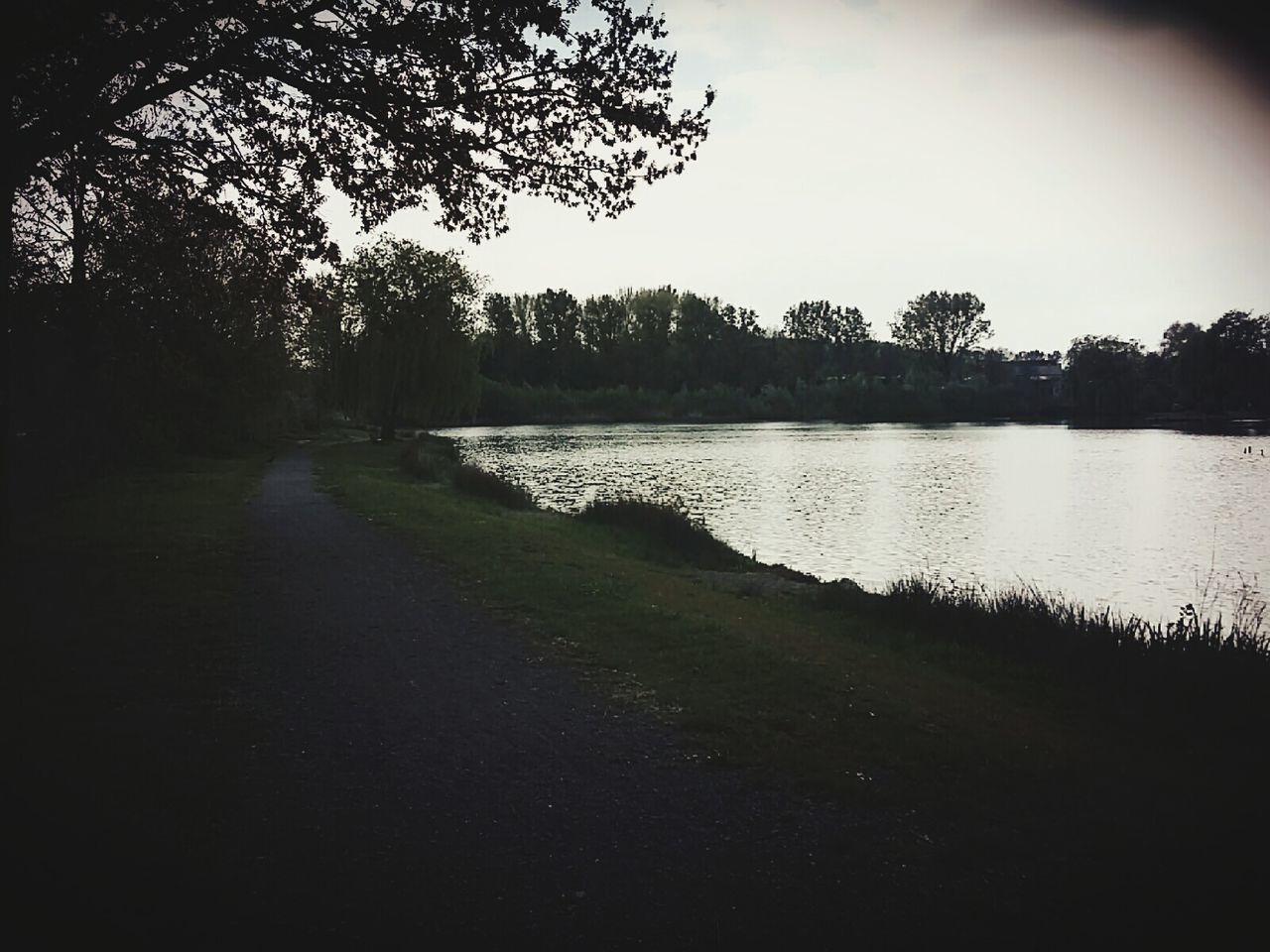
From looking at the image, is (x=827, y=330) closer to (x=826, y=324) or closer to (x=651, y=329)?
(x=826, y=324)

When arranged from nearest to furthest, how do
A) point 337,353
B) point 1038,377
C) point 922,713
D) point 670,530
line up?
point 922,713 → point 670,530 → point 337,353 → point 1038,377

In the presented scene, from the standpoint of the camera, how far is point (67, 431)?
71.3 ft

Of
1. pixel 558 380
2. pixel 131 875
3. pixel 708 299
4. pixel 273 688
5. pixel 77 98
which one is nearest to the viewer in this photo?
pixel 131 875

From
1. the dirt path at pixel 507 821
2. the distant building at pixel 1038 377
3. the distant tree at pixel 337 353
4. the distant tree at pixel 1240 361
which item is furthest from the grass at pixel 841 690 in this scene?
the distant building at pixel 1038 377

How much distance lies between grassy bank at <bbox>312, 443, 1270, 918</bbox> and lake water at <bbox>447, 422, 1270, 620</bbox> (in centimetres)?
656

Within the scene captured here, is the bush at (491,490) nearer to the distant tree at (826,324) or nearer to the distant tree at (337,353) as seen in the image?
the distant tree at (337,353)

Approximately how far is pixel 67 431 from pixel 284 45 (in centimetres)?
1662

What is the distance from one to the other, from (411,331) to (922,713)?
145 feet

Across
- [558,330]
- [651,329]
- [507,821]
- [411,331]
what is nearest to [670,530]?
[507,821]

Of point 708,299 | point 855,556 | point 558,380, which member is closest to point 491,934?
point 855,556

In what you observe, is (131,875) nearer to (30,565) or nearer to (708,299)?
(30,565)

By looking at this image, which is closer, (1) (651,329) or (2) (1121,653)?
(2) (1121,653)

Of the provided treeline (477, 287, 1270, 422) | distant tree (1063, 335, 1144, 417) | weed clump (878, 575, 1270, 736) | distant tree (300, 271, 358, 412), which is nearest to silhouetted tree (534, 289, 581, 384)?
treeline (477, 287, 1270, 422)

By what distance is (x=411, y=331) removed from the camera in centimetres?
4738
